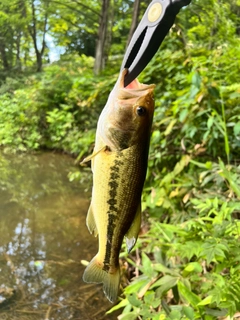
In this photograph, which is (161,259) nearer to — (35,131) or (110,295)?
(110,295)

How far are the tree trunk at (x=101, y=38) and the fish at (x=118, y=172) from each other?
8.79 feet

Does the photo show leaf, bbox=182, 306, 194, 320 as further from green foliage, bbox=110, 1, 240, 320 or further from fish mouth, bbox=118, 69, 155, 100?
fish mouth, bbox=118, 69, 155, 100

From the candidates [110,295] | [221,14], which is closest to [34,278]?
[110,295]

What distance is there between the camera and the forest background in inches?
48.8

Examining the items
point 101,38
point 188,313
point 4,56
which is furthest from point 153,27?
point 101,38

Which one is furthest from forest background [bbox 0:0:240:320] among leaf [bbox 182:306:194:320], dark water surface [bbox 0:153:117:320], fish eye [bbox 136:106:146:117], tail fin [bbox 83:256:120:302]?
fish eye [bbox 136:106:146:117]

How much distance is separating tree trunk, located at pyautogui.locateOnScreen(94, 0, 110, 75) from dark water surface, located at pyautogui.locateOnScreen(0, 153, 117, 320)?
1.13 m

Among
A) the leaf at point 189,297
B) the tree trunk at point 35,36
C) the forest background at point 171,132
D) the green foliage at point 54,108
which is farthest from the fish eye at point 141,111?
the tree trunk at point 35,36

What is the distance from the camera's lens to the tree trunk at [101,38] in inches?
123

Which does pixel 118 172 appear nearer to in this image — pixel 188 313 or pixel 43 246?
pixel 188 313

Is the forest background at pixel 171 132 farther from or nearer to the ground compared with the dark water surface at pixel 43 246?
farther from the ground

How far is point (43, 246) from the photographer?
8.37ft

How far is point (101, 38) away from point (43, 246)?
2056mm

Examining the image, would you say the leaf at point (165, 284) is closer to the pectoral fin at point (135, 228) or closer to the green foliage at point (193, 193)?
the green foliage at point (193, 193)
